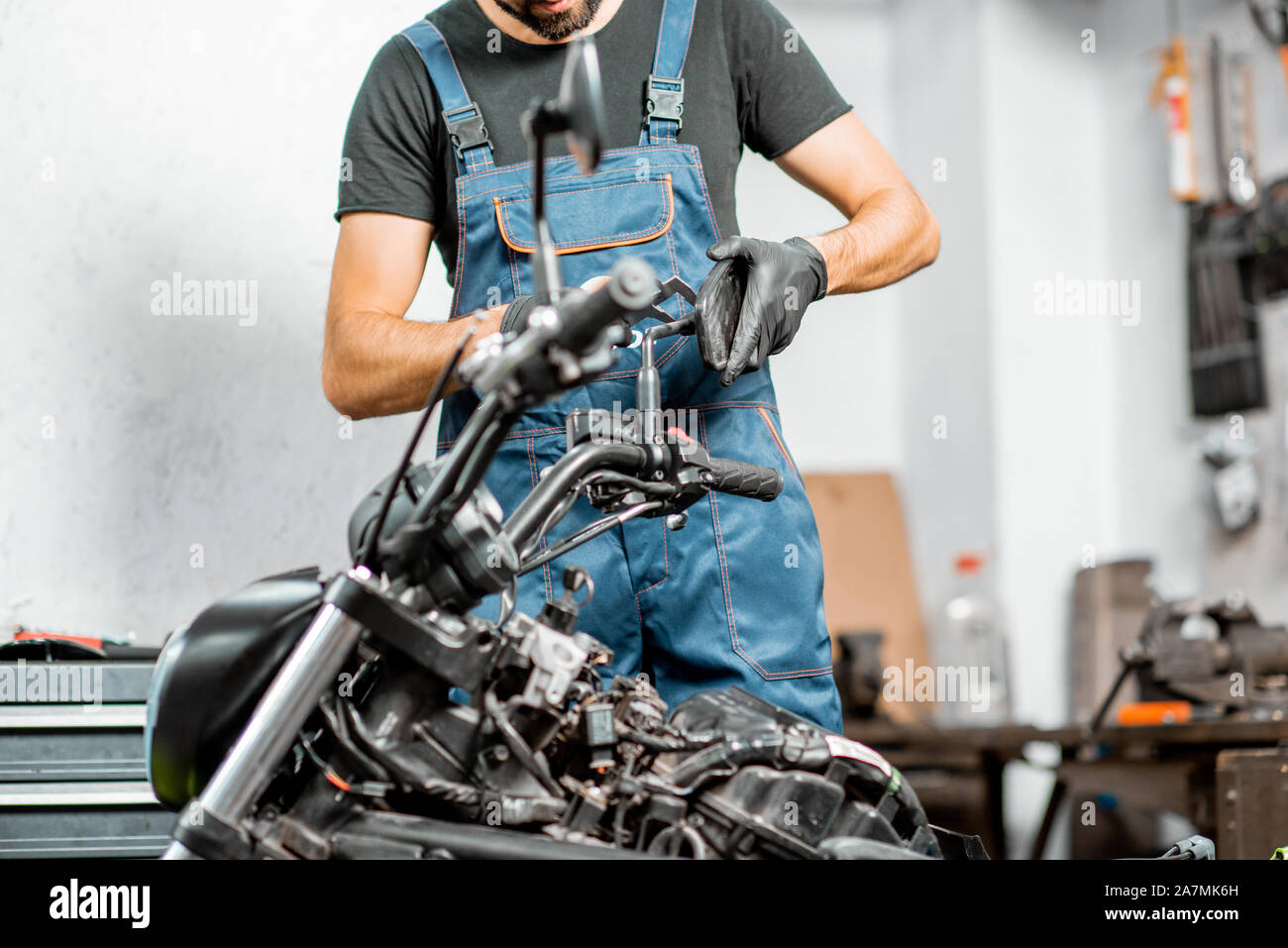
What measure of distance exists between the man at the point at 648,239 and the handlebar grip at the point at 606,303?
0.43 metres

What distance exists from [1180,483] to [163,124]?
10.9 feet

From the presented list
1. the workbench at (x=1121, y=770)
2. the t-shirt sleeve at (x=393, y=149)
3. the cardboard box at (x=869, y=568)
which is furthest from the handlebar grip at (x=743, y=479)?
the cardboard box at (x=869, y=568)

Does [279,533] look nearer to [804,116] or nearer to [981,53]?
[804,116]

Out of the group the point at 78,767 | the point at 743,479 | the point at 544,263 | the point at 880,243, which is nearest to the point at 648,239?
the point at 880,243

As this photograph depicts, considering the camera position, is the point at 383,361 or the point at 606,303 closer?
the point at 606,303

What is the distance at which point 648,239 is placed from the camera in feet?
4.66

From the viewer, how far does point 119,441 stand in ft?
6.77

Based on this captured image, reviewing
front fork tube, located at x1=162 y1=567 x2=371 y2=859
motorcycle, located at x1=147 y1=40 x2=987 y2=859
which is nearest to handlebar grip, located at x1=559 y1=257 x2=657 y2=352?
motorcycle, located at x1=147 y1=40 x2=987 y2=859

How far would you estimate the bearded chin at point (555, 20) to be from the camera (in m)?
1.52

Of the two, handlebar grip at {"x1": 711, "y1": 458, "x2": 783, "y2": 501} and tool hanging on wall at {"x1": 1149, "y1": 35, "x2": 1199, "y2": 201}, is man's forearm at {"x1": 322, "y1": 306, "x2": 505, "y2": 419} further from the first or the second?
tool hanging on wall at {"x1": 1149, "y1": 35, "x2": 1199, "y2": 201}

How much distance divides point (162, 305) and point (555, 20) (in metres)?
0.97

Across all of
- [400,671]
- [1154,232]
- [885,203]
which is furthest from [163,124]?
[1154,232]

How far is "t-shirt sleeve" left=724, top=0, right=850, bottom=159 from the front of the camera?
1578 millimetres

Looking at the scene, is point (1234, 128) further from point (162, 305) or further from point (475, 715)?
point (475, 715)
